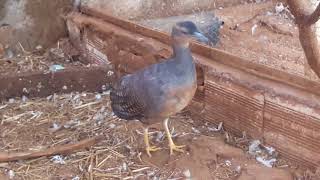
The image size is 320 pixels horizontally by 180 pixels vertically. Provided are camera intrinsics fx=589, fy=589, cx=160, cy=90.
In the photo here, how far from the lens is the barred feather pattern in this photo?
3074 millimetres

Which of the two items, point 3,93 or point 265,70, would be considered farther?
point 3,93

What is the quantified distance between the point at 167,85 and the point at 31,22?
72.9 inches

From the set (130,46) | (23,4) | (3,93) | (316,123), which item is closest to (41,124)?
(3,93)

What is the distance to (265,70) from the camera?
3.18 m

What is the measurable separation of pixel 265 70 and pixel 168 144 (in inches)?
26.7

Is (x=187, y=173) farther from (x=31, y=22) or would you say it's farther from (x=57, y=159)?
(x=31, y=22)

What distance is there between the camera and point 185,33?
3012mm

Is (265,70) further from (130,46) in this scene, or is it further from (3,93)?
(3,93)

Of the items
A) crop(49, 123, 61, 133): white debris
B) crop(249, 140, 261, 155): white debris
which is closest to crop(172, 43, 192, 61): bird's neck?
crop(249, 140, 261, 155): white debris

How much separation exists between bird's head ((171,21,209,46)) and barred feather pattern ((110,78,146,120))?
0.36 meters

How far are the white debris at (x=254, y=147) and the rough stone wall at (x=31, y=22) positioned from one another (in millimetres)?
1906

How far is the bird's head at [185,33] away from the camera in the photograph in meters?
2.99

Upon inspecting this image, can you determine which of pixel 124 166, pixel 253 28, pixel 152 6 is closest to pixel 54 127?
pixel 124 166

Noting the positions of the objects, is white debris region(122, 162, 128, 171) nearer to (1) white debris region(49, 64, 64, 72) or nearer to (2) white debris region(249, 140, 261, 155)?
(2) white debris region(249, 140, 261, 155)
